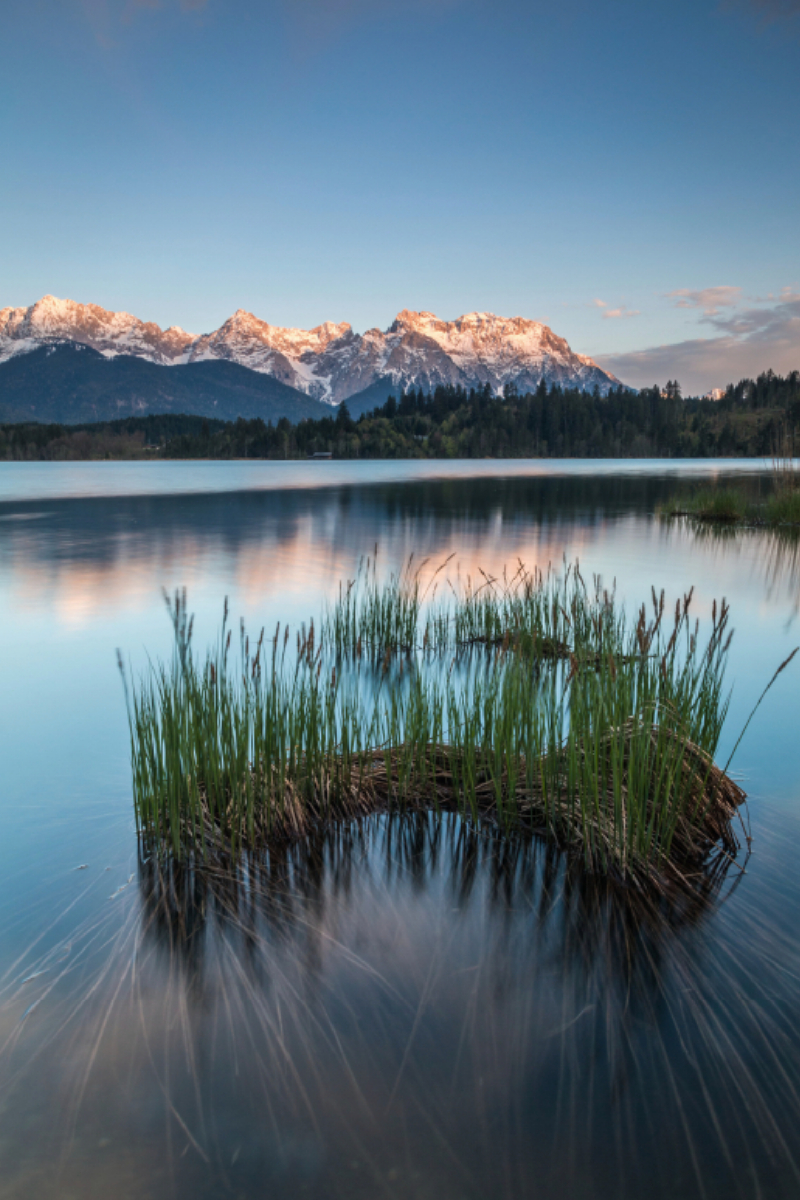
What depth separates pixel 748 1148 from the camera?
2785 mm

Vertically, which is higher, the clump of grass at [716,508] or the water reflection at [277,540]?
the clump of grass at [716,508]

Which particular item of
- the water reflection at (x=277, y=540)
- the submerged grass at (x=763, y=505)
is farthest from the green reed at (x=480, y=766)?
the submerged grass at (x=763, y=505)

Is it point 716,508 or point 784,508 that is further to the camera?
point 716,508

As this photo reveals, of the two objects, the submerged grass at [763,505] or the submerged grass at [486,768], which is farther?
the submerged grass at [763,505]

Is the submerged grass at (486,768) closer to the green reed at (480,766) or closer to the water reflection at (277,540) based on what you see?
the green reed at (480,766)

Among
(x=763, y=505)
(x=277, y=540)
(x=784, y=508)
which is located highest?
(x=784, y=508)

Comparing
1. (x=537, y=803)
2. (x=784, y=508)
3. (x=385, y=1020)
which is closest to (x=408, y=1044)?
(x=385, y=1020)

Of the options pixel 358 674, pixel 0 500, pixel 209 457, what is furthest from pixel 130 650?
pixel 209 457

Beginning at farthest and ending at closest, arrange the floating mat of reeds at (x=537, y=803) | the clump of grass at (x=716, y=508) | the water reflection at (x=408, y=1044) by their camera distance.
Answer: the clump of grass at (x=716, y=508) → the floating mat of reeds at (x=537, y=803) → the water reflection at (x=408, y=1044)

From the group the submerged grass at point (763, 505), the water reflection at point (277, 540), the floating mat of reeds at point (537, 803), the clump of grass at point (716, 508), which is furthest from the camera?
the clump of grass at point (716, 508)

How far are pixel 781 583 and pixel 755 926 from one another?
52.4 feet

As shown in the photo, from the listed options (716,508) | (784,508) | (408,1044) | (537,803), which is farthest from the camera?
(716,508)

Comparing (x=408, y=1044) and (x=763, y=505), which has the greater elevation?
(x=763, y=505)

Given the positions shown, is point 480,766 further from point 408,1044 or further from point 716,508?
point 716,508
